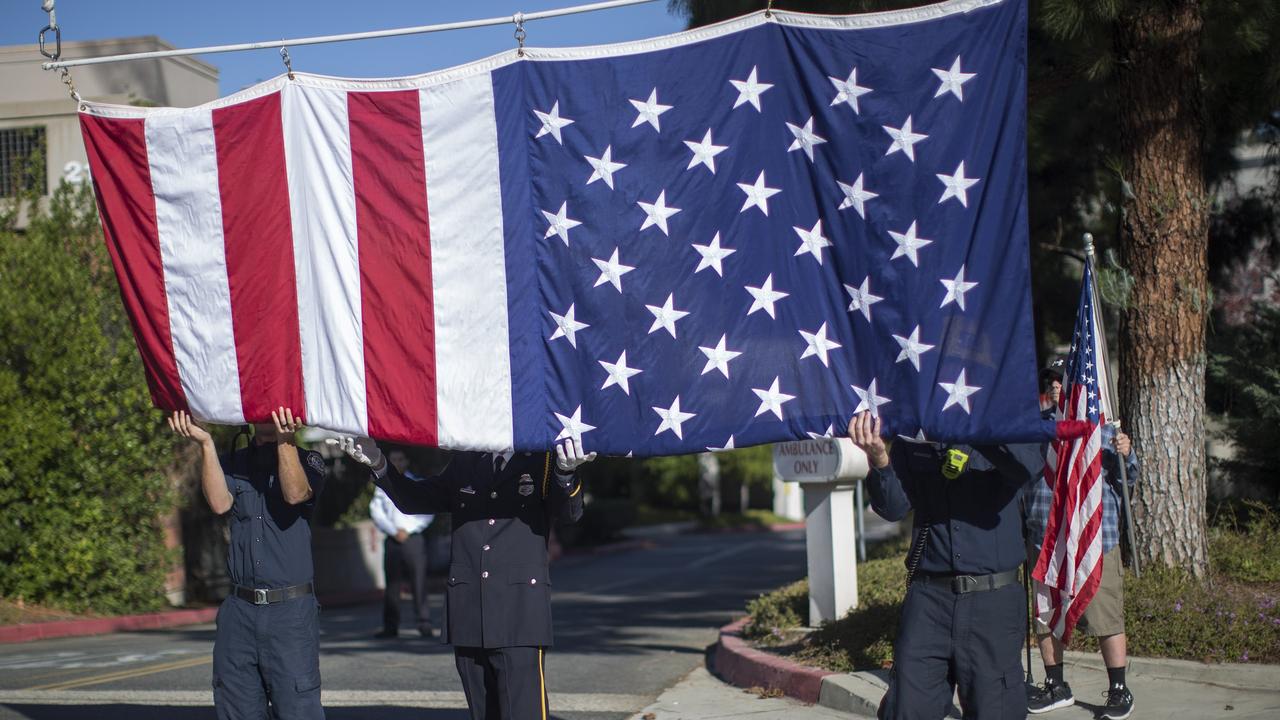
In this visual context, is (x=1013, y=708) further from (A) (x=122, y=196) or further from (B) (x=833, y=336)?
(A) (x=122, y=196)

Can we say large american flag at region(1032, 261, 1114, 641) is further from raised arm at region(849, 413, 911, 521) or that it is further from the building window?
the building window

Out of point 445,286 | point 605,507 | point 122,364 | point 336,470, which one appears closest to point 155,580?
point 122,364

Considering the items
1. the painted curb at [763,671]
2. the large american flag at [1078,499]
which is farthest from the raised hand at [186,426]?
the painted curb at [763,671]

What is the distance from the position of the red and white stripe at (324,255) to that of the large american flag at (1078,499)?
280 centimetres

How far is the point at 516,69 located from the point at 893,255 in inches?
77.3

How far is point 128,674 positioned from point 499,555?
20.2 ft

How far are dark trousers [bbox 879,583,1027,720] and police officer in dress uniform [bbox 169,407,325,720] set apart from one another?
257 cm

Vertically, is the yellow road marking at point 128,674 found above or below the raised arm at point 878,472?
below

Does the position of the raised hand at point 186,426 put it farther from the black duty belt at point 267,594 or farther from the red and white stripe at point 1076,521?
the red and white stripe at point 1076,521

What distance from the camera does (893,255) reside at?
212 inches

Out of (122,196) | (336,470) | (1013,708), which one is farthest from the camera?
(336,470)

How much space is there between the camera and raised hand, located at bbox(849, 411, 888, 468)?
204 inches

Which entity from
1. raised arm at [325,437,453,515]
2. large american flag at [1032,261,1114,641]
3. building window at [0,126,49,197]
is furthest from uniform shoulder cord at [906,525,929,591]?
building window at [0,126,49,197]

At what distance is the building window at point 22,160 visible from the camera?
1739 centimetres
